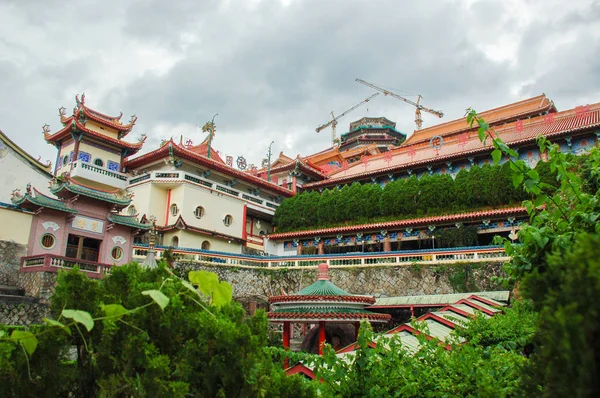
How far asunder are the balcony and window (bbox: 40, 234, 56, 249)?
10312 millimetres

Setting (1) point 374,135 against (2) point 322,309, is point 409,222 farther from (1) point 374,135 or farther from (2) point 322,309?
(1) point 374,135

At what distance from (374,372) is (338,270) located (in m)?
19.7

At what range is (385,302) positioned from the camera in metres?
18.6

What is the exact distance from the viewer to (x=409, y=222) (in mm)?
26281

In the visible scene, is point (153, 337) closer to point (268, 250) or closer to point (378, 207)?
point (378, 207)

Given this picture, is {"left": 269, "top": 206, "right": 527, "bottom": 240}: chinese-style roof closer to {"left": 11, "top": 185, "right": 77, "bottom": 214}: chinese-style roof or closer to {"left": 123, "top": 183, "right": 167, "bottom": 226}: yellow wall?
{"left": 123, "top": 183, "right": 167, "bottom": 226}: yellow wall

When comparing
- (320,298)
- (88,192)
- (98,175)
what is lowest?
(320,298)

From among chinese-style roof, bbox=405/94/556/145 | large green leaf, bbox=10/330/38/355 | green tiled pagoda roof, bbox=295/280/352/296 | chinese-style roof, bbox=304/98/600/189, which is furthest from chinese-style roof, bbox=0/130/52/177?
chinese-style roof, bbox=405/94/556/145

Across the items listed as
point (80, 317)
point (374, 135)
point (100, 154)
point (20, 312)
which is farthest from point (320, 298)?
point (374, 135)

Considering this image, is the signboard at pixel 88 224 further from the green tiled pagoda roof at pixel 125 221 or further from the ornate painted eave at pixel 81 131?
the ornate painted eave at pixel 81 131

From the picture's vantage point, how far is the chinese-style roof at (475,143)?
88.0 feet

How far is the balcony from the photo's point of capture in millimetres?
27359

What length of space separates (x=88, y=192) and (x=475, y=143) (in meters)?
23.5

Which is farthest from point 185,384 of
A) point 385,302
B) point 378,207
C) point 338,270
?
point 378,207
